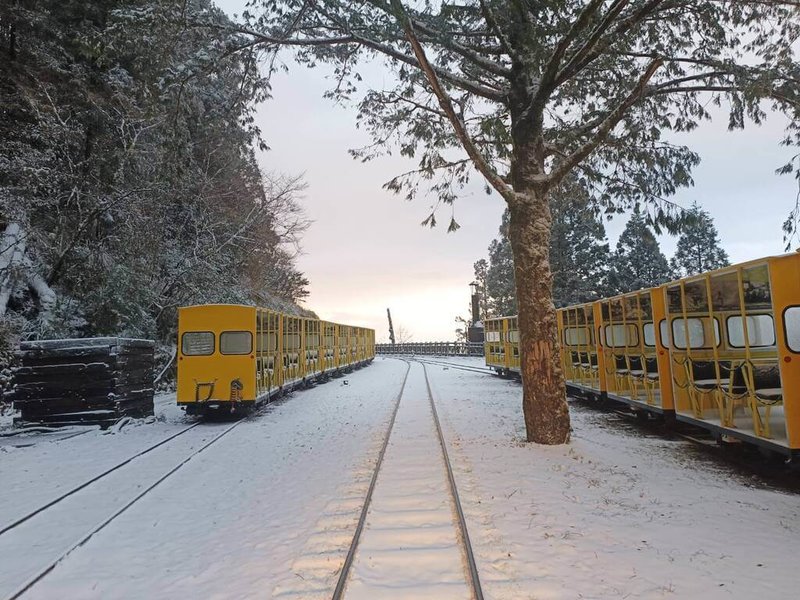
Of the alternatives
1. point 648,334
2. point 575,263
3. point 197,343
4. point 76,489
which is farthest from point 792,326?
point 575,263

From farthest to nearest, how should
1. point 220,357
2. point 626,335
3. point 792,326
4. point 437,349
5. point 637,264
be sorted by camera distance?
point 437,349 < point 637,264 < point 220,357 < point 626,335 < point 792,326

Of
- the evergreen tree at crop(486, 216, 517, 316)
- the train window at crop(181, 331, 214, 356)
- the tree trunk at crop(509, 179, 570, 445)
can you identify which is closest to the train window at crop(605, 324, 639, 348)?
the tree trunk at crop(509, 179, 570, 445)

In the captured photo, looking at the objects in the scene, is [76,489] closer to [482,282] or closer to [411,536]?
[411,536]

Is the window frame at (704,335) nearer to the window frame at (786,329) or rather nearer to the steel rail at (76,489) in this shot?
the window frame at (786,329)

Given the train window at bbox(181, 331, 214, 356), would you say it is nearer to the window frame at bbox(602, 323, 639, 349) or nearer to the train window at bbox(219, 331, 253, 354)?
the train window at bbox(219, 331, 253, 354)

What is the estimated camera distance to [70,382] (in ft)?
36.2

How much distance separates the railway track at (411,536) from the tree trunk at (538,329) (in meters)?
1.70

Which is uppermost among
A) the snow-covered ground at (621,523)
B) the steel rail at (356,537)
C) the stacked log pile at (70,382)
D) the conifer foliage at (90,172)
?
the conifer foliage at (90,172)

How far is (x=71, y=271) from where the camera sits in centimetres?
1664

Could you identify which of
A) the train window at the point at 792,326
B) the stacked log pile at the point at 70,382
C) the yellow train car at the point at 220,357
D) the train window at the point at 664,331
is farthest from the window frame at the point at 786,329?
the stacked log pile at the point at 70,382

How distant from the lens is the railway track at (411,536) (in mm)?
3982

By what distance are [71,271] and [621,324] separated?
1578cm

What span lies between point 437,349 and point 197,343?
1665 inches

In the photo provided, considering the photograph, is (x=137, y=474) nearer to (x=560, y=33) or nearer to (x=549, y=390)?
(x=549, y=390)
